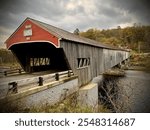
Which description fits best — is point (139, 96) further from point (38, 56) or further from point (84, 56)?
point (38, 56)

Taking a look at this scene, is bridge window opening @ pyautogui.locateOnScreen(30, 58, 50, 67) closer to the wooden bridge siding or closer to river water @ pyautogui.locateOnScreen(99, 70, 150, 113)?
the wooden bridge siding

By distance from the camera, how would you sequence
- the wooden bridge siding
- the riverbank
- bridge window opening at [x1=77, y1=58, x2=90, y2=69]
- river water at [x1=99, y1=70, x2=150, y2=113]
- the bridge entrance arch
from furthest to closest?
the bridge entrance arch → bridge window opening at [x1=77, y1=58, x2=90, y2=69] → the wooden bridge siding → the riverbank → river water at [x1=99, y1=70, x2=150, y2=113]

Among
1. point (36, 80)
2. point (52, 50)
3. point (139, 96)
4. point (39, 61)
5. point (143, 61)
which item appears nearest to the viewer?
point (36, 80)

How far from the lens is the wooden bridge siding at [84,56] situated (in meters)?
5.49

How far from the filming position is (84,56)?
255 inches

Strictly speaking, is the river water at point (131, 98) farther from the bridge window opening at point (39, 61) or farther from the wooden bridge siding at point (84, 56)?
the bridge window opening at point (39, 61)

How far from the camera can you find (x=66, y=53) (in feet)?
17.3

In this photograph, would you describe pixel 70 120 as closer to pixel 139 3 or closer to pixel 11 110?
pixel 11 110

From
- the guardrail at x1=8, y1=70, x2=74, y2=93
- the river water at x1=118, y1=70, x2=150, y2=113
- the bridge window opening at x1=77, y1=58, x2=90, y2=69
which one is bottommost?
the river water at x1=118, y1=70, x2=150, y2=113

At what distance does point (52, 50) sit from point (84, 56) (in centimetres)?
172

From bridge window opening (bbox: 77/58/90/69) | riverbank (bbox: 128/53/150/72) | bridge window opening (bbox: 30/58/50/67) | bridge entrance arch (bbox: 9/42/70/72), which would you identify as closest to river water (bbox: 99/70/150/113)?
riverbank (bbox: 128/53/150/72)

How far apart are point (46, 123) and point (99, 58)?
17.0 ft

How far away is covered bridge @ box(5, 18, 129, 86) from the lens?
525 cm

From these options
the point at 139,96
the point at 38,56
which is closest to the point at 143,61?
the point at 139,96
